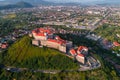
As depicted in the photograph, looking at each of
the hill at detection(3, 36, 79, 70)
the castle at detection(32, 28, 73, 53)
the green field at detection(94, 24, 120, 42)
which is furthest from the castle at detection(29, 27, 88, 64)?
the green field at detection(94, 24, 120, 42)

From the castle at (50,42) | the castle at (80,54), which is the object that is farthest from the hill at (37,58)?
→ the castle at (80,54)

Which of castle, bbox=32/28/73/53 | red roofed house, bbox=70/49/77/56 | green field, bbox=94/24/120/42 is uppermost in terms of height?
castle, bbox=32/28/73/53

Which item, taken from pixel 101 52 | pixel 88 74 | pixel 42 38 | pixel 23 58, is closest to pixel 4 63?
pixel 23 58

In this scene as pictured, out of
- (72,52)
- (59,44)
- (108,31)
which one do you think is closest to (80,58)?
(72,52)

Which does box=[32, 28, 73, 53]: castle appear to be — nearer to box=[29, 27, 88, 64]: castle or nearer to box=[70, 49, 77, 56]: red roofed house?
box=[29, 27, 88, 64]: castle

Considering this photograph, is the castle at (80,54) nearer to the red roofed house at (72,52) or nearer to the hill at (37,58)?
the red roofed house at (72,52)

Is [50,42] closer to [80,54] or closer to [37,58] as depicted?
[37,58]

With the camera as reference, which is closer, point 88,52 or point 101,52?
point 88,52

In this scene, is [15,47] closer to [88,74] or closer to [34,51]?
[34,51]
